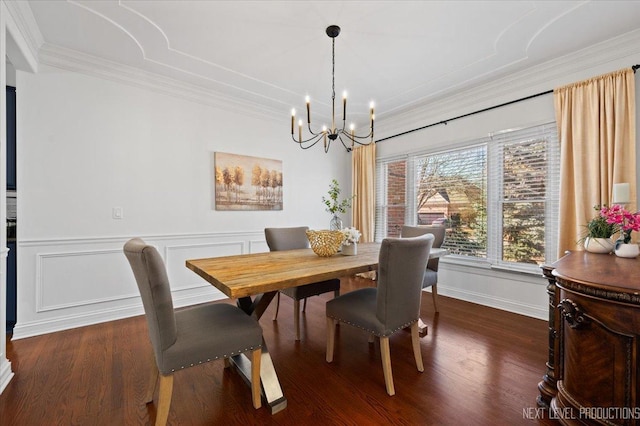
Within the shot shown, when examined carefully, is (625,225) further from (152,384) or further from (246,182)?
(246,182)

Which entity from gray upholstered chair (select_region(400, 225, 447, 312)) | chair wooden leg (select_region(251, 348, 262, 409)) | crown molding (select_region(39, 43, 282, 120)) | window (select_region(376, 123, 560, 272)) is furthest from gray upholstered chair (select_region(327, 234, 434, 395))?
crown molding (select_region(39, 43, 282, 120))

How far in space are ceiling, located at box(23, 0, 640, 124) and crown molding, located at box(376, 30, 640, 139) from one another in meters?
0.09

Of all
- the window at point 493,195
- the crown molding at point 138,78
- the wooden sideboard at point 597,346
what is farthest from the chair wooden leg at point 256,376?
the crown molding at point 138,78

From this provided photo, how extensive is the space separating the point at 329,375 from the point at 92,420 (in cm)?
137

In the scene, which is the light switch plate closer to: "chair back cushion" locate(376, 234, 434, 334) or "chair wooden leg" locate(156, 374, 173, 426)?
"chair wooden leg" locate(156, 374, 173, 426)

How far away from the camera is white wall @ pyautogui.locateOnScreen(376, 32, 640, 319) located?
2648mm

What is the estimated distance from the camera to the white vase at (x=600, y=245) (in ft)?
6.85

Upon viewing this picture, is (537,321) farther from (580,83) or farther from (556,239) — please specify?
(580,83)

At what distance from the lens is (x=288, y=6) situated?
2127 millimetres

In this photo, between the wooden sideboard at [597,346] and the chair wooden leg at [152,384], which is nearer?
the wooden sideboard at [597,346]

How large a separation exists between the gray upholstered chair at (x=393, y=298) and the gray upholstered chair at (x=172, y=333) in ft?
2.29

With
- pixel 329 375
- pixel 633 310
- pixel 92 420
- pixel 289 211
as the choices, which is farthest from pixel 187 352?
pixel 289 211

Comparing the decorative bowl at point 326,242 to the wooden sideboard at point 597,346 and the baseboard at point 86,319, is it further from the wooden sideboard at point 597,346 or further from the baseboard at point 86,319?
the baseboard at point 86,319

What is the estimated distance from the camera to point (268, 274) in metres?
1.70
